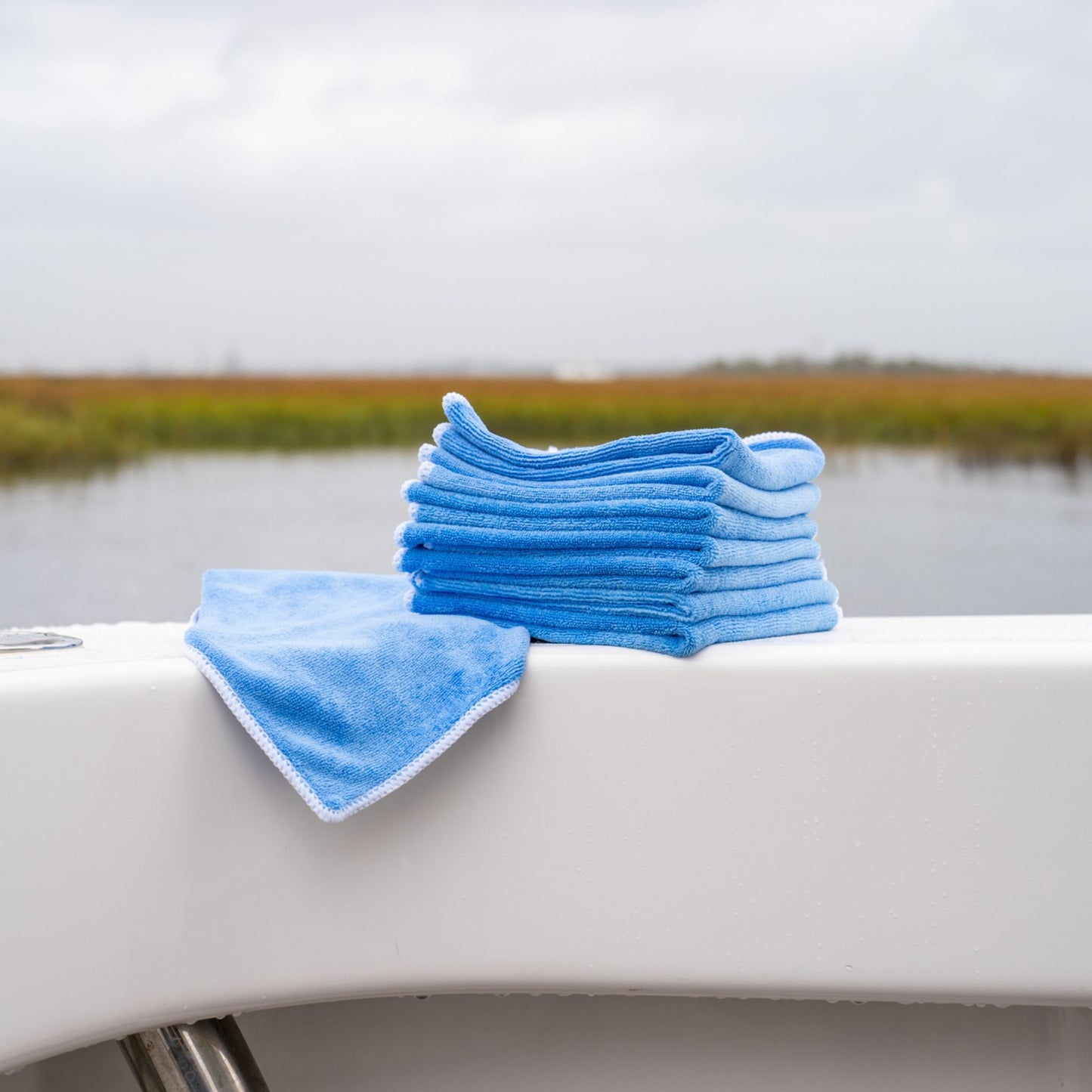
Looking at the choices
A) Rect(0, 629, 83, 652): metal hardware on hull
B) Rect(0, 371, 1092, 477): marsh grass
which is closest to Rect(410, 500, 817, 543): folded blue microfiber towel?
Rect(0, 629, 83, 652): metal hardware on hull

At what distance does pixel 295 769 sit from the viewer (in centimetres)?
81

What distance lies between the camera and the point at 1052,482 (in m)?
2.97

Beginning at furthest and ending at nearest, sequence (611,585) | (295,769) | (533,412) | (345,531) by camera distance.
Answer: (345,531) < (533,412) < (611,585) < (295,769)

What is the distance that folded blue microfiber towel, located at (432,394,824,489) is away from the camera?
35.6 inches

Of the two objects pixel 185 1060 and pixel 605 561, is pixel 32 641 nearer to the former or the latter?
pixel 185 1060

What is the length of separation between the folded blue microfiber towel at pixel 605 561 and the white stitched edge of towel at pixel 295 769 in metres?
0.11

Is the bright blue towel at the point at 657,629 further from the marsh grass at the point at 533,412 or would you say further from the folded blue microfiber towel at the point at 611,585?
the marsh grass at the point at 533,412

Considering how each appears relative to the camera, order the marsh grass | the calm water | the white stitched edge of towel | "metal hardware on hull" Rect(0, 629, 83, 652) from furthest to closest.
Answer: the calm water < the marsh grass < "metal hardware on hull" Rect(0, 629, 83, 652) < the white stitched edge of towel

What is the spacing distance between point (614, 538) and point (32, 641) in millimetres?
480

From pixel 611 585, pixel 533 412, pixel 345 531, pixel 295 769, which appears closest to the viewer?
pixel 295 769

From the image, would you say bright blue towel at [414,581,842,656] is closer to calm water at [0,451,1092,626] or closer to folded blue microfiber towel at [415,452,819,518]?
folded blue microfiber towel at [415,452,819,518]

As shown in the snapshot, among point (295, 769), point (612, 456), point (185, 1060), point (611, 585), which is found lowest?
point (185, 1060)

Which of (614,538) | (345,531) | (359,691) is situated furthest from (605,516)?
(345,531)

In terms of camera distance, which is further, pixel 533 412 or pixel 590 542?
pixel 533 412
